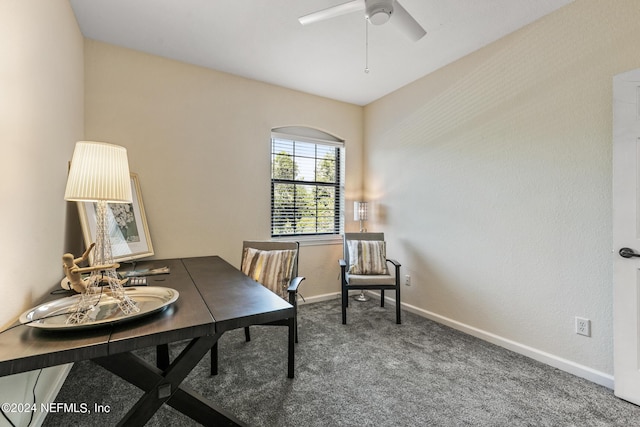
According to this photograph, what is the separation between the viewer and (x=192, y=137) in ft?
10.1

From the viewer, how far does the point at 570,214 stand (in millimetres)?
2217

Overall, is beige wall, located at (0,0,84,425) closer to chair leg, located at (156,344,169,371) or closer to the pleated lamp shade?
the pleated lamp shade

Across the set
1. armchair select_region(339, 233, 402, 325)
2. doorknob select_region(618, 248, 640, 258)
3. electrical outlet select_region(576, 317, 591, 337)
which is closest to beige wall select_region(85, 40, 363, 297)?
armchair select_region(339, 233, 402, 325)

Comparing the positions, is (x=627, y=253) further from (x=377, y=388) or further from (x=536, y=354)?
(x=377, y=388)

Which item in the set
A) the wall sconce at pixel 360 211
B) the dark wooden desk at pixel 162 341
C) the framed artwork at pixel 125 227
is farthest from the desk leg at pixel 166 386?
the wall sconce at pixel 360 211

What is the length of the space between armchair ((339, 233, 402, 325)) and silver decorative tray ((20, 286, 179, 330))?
205 centimetres

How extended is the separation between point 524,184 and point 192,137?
3.19m

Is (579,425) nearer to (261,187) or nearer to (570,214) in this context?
(570,214)

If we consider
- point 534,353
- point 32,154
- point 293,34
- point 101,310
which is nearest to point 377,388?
point 534,353

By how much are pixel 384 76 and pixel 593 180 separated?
219 centimetres

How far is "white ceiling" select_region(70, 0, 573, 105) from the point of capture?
220cm

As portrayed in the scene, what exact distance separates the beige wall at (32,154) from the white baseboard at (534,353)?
127 inches

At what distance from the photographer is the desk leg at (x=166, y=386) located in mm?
1166

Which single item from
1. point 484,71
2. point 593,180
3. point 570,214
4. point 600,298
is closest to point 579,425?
point 600,298
